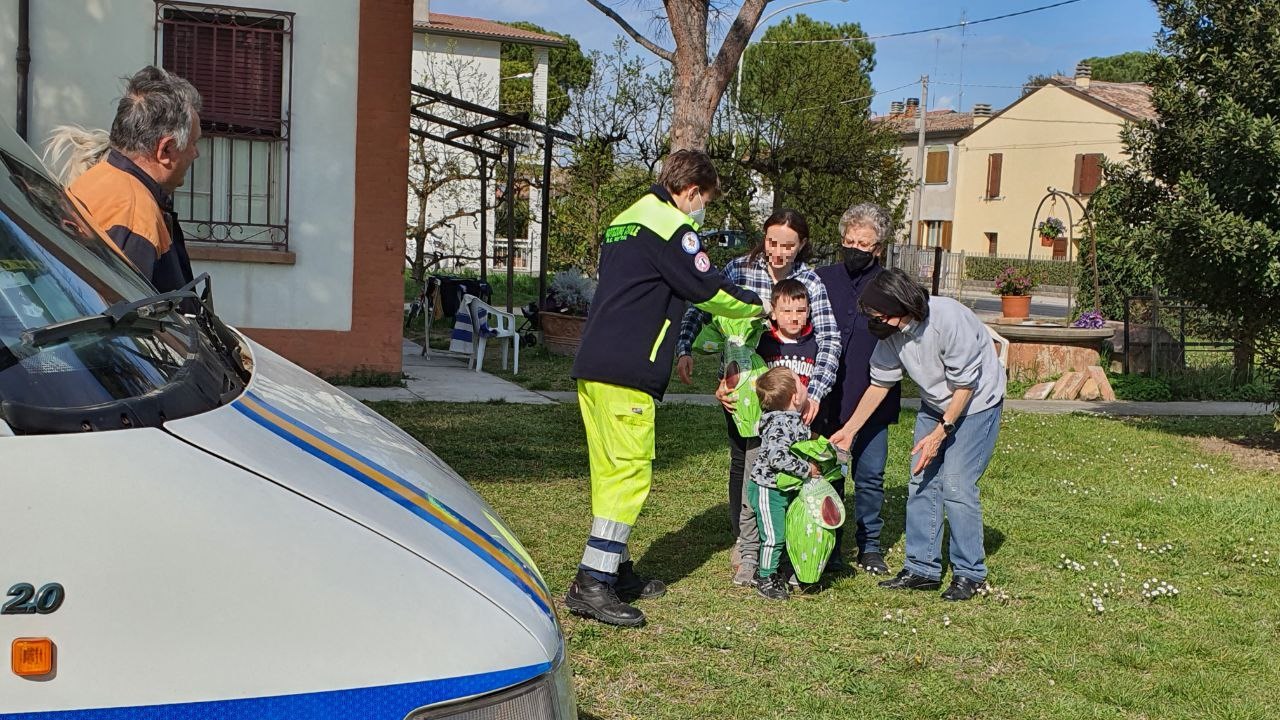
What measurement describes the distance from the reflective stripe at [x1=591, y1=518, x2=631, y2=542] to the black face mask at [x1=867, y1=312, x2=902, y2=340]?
145 cm

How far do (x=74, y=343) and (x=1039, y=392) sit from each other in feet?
44.7

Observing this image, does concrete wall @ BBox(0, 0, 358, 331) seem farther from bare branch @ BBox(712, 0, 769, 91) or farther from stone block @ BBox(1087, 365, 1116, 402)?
stone block @ BBox(1087, 365, 1116, 402)

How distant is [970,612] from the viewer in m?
5.53

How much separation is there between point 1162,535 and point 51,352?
674 cm

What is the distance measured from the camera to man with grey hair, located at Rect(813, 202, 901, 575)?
236 inches

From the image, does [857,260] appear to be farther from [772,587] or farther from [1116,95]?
[1116,95]

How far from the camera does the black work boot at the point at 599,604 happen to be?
504 centimetres

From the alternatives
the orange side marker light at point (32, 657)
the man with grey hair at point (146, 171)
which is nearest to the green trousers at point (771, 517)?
the man with grey hair at point (146, 171)

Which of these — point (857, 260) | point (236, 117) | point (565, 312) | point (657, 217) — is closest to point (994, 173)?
point (565, 312)

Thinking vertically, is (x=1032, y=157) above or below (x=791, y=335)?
above

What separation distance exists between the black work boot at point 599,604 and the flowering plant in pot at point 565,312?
30.8 ft

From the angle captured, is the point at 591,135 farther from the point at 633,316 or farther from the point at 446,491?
the point at 446,491

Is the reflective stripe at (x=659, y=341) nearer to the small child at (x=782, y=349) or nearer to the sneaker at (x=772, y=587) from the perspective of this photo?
the small child at (x=782, y=349)

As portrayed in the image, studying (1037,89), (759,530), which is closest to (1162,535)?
(759,530)
